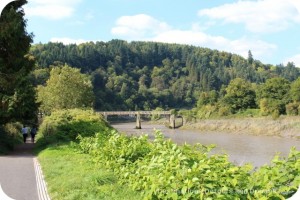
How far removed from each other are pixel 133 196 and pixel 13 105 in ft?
47.6

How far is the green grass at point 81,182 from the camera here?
8.18 metres

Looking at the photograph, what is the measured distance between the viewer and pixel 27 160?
1505 centimetres

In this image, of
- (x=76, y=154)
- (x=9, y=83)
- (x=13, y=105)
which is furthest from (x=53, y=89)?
(x=76, y=154)

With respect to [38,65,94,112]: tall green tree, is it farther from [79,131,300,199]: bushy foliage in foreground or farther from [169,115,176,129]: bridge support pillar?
[169,115,176,129]: bridge support pillar

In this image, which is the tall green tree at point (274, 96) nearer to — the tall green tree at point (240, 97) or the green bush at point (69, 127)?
the tall green tree at point (240, 97)

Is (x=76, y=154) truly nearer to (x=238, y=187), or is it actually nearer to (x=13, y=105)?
(x=13, y=105)

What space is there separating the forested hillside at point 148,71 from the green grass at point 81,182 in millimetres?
85190

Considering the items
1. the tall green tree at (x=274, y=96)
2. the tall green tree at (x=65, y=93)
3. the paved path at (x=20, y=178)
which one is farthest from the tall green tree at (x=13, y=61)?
the tall green tree at (x=274, y=96)

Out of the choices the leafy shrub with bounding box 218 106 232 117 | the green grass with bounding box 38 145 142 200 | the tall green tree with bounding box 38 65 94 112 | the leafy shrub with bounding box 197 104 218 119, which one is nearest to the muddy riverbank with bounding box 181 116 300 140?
the leafy shrub with bounding box 218 106 232 117

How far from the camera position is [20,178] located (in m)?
11.0

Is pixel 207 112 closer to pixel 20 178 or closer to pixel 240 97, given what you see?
pixel 240 97

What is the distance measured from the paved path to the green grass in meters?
0.31

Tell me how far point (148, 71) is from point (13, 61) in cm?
9656

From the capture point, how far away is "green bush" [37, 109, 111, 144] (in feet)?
65.0
